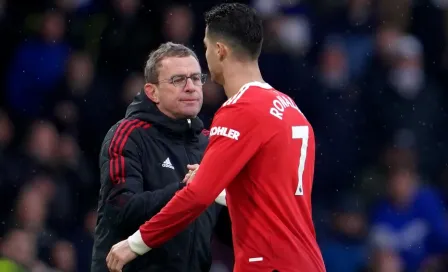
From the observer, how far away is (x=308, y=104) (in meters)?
9.93

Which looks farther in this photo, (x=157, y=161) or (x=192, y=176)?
(x=157, y=161)

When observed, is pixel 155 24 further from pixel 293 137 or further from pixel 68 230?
pixel 293 137

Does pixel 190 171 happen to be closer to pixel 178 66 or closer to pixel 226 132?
pixel 226 132

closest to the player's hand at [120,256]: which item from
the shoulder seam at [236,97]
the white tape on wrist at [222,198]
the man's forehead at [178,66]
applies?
the white tape on wrist at [222,198]

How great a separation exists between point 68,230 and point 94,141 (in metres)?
1.10

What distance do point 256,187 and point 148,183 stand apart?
88 centimetres

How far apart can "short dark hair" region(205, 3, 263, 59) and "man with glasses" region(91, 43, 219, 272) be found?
68 centimetres

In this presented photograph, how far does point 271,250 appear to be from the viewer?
4.81 m

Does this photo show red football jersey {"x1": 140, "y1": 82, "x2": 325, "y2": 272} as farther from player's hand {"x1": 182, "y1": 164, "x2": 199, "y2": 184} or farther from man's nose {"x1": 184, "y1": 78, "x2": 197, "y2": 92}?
man's nose {"x1": 184, "y1": 78, "x2": 197, "y2": 92}

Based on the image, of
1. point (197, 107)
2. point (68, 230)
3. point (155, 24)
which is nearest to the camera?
point (197, 107)

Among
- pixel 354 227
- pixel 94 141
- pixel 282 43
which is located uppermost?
pixel 282 43

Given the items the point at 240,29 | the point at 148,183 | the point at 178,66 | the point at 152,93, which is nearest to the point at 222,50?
the point at 240,29

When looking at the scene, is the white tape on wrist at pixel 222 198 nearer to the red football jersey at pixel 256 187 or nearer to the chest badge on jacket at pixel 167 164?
the chest badge on jacket at pixel 167 164

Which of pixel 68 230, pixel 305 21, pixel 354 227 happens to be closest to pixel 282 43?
pixel 305 21
